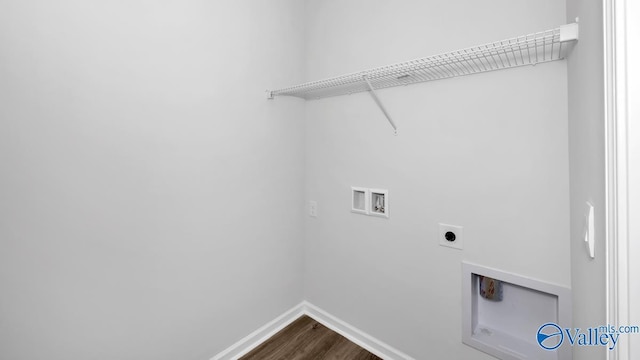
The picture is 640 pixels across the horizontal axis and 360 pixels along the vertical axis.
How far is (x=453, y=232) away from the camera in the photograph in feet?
4.42

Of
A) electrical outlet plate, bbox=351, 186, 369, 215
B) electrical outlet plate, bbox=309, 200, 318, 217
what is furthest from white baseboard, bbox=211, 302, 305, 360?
electrical outlet plate, bbox=351, 186, 369, 215

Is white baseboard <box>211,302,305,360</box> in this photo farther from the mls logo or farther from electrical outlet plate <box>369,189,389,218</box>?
the mls logo

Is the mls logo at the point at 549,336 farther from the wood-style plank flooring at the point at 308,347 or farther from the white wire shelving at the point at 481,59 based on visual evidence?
the white wire shelving at the point at 481,59

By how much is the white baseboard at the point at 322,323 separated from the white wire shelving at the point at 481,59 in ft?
4.72

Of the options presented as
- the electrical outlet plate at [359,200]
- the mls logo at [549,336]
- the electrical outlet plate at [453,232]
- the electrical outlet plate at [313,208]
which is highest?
the electrical outlet plate at [359,200]

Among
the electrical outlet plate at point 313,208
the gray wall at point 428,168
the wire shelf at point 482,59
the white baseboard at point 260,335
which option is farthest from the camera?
the electrical outlet plate at point 313,208

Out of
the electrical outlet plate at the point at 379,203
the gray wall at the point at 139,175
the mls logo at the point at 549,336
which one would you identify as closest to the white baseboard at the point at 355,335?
the gray wall at the point at 139,175

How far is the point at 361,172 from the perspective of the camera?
1.73m

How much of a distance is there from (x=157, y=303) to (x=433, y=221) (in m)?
1.55

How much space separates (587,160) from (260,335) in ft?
6.49

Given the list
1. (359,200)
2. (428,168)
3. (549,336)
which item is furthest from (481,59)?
(549,336)

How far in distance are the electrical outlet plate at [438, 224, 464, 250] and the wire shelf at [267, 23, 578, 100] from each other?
81cm

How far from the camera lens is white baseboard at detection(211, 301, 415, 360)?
160 cm
